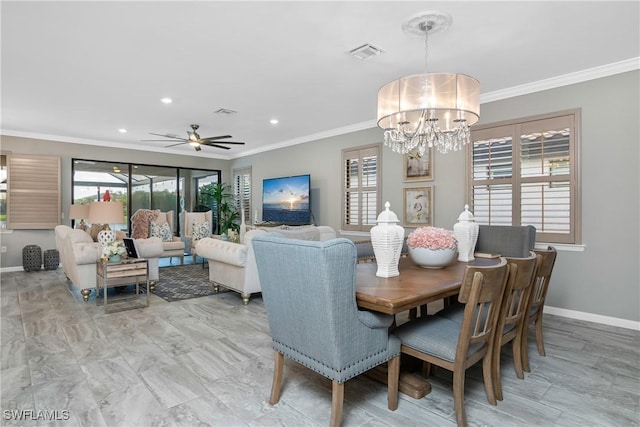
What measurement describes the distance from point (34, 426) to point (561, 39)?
4485mm

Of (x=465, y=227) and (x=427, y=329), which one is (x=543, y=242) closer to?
Answer: (x=465, y=227)

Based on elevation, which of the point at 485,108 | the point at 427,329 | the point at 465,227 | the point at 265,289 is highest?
the point at 485,108

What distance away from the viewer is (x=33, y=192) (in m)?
6.57

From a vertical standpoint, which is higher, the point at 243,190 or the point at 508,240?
the point at 243,190

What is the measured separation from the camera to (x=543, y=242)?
3924 mm

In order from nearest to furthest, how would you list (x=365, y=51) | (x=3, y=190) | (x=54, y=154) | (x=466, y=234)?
(x=466, y=234)
(x=365, y=51)
(x=3, y=190)
(x=54, y=154)

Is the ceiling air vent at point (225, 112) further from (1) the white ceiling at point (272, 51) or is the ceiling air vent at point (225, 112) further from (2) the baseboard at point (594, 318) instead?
(2) the baseboard at point (594, 318)

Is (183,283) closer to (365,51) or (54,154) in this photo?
(54,154)

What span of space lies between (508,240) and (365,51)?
2196mm

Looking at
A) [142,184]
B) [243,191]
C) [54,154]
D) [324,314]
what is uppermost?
[54,154]

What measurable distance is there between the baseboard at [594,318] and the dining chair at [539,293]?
4.32 ft

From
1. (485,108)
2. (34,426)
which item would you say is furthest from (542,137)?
(34,426)

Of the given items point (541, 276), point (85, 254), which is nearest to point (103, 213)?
point (85, 254)

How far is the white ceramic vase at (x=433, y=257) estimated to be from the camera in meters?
2.40
